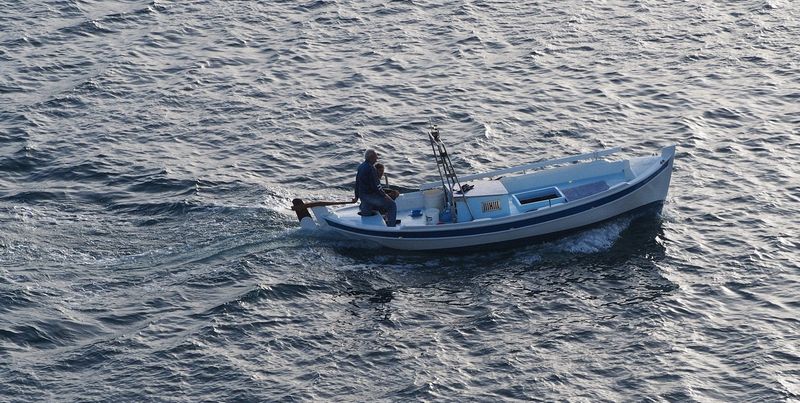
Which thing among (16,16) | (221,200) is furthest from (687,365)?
(16,16)

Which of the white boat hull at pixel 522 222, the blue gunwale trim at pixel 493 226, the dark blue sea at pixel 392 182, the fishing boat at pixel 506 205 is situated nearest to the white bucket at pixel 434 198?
the fishing boat at pixel 506 205

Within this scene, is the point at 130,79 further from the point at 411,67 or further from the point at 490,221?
the point at 490,221

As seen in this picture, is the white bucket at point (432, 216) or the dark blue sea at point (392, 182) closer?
the dark blue sea at point (392, 182)

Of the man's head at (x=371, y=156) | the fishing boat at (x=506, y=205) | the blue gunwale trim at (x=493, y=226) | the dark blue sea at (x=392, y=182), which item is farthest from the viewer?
the fishing boat at (x=506, y=205)

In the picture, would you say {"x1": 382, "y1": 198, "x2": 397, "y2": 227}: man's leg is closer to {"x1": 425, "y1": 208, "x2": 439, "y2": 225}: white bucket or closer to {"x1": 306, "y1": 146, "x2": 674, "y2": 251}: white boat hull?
{"x1": 306, "y1": 146, "x2": 674, "y2": 251}: white boat hull

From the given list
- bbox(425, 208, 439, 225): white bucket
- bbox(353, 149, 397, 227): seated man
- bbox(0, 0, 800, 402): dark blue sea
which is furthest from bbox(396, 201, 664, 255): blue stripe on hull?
bbox(353, 149, 397, 227): seated man

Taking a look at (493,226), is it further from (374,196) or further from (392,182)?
(392,182)

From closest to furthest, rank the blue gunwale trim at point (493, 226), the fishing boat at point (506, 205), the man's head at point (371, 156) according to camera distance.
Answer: the man's head at point (371, 156) → the blue gunwale trim at point (493, 226) → the fishing boat at point (506, 205)

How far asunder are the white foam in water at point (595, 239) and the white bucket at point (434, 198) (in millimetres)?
3094

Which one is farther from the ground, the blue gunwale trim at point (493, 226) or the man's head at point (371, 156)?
the man's head at point (371, 156)

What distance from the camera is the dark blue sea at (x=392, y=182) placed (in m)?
26.4

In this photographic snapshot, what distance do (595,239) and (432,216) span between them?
13.7 ft

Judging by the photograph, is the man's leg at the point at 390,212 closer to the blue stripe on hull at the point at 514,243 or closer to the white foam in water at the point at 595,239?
the blue stripe on hull at the point at 514,243

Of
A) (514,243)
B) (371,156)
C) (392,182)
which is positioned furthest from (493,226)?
(392,182)
